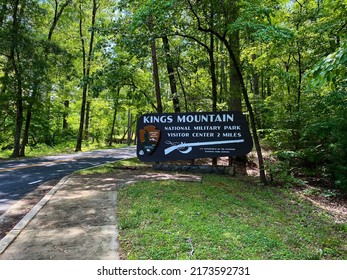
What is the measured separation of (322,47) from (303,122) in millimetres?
2738

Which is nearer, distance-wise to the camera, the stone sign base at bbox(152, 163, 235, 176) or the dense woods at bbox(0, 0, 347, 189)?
the dense woods at bbox(0, 0, 347, 189)

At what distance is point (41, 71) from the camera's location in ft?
46.4

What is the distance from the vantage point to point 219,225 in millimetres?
4324

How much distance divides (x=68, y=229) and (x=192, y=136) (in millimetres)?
5522

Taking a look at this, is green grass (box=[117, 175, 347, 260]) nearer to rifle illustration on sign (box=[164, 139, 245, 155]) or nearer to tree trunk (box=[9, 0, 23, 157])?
rifle illustration on sign (box=[164, 139, 245, 155])

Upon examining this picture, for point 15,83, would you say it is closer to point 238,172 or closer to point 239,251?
point 238,172

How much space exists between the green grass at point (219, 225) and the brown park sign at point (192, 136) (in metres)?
1.81

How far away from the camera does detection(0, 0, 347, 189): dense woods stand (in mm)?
Answer: 7750

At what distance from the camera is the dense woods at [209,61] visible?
7750mm

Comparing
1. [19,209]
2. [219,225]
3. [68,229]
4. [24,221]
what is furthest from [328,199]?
[19,209]

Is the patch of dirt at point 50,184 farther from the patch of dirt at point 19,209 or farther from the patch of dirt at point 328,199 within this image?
the patch of dirt at point 328,199

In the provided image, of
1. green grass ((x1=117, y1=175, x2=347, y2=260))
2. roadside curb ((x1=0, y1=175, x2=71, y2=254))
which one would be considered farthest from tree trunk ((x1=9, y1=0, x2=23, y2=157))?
green grass ((x1=117, y1=175, x2=347, y2=260))

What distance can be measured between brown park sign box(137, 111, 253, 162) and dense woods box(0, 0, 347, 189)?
559 millimetres

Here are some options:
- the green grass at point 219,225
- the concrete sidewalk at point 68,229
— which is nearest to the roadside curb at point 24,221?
the concrete sidewalk at point 68,229
